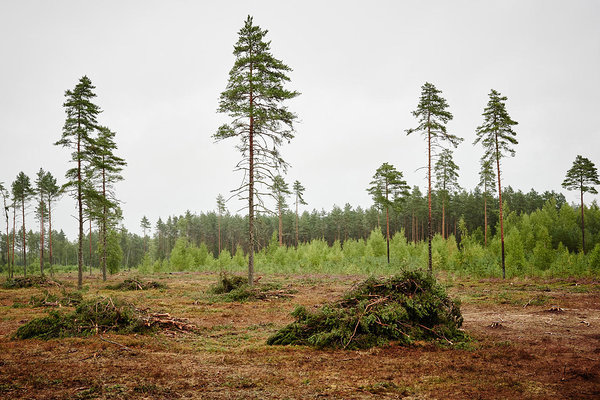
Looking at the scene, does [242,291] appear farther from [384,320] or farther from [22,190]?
[22,190]

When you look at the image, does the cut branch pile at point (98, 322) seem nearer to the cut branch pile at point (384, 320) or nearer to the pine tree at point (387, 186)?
the cut branch pile at point (384, 320)

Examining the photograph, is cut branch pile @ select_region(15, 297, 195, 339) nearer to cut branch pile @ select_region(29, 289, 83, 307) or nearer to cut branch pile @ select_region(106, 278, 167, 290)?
cut branch pile @ select_region(29, 289, 83, 307)

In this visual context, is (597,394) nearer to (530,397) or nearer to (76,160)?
(530,397)

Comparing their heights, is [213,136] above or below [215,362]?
above

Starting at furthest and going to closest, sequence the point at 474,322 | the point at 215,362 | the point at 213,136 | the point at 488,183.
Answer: the point at 488,183 < the point at 213,136 < the point at 474,322 < the point at 215,362

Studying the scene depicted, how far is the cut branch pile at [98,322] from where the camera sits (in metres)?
8.80

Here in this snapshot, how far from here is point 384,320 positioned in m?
8.08

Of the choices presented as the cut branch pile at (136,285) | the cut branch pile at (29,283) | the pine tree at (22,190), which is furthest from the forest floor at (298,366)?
the pine tree at (22,190)

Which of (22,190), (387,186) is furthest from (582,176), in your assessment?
(22,190)

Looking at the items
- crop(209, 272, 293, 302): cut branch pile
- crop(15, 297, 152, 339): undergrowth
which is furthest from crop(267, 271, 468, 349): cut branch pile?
crop(209, 272, 293, 302): cut branch pile

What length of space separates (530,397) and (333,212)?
79.7m

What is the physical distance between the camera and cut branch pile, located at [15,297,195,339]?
28.9ft

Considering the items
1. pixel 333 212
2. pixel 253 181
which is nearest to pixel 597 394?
pixel 253 181

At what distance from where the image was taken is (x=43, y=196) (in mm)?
47438
